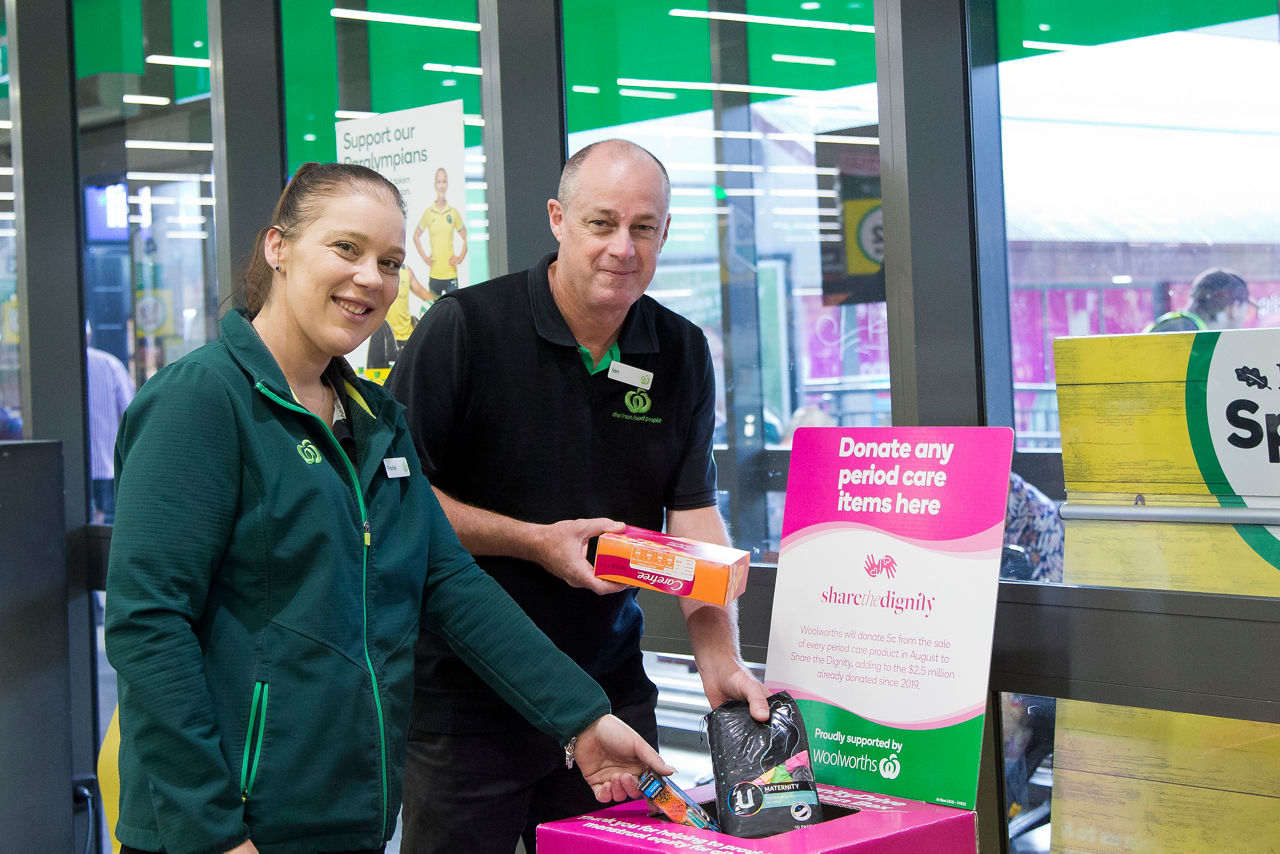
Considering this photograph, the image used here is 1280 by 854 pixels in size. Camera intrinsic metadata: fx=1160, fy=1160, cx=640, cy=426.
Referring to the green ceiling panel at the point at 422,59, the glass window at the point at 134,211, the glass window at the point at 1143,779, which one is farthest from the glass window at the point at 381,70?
the glass window at the point at 1143,779

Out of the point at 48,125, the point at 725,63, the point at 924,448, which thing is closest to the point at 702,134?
the point at 725,63

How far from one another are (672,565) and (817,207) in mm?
1566

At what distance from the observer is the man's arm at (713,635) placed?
2.07 metres

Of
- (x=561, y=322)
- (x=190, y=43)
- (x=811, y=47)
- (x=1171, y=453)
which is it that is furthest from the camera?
(x=190, y=43)

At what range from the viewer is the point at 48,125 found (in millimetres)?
4582

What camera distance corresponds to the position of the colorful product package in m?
1.75

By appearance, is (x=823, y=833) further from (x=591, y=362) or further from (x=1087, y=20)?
(x=1087, y=20)

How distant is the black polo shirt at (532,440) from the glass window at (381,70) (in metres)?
1.14

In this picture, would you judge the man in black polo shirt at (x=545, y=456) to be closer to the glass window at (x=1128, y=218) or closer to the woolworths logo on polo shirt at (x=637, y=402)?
the woolworths logo on polo shirt at (x=637, y=402)

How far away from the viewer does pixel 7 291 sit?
17.2 feet

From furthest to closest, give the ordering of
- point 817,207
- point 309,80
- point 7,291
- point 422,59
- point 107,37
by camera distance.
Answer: point 7,291
point 107,37
point 309,80
point 422,59
point 817,207

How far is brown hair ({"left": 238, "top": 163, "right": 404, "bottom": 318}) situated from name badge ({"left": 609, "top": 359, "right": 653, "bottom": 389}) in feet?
1.97

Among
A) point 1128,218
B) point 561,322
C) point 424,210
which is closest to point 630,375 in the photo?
point 561,322

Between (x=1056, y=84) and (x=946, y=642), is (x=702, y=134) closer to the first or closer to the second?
(x=1056, y=84)
